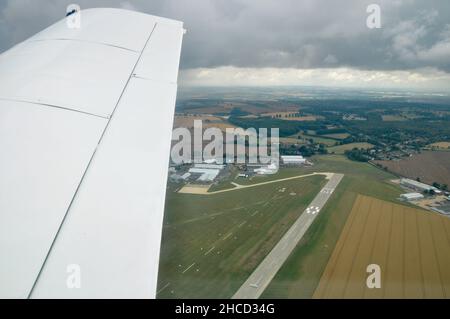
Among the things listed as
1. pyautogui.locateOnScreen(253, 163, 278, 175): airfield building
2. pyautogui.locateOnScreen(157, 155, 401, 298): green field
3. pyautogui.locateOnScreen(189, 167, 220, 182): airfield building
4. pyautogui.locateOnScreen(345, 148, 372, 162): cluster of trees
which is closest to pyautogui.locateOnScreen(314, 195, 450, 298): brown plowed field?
pyautogui.locateOnScreen(157, 155, 401, 298): green field

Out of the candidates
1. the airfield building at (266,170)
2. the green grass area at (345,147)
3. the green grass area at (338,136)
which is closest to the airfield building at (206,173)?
the airfield building at (266,170)

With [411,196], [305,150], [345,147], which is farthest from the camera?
[345,147]

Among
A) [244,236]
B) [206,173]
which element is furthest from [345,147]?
[244,236]

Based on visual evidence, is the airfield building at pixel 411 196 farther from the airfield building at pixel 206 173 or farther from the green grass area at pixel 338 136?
the green grass area at pixel 338 136

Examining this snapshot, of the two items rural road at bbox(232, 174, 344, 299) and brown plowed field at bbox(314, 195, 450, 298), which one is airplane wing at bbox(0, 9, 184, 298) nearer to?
rural road at bbox(232, 174, 344, 299)

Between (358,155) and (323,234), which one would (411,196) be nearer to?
(323,234)

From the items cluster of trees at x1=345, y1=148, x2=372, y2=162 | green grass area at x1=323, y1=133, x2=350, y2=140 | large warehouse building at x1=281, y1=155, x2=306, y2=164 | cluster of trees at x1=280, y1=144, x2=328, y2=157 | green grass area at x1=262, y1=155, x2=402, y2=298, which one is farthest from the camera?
green grass area at x1=323, y1=133, x2=350, y2=140
